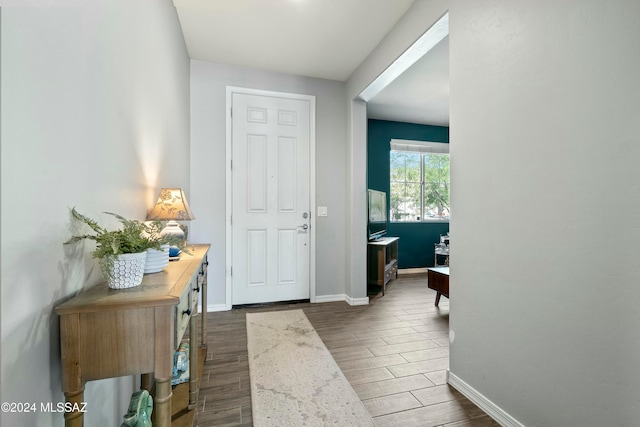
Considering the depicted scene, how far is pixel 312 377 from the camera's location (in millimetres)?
1970

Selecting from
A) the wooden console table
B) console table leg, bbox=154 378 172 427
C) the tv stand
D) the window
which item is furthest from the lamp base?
the window

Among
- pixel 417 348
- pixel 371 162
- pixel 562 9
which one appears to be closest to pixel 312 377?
pixel 417 348

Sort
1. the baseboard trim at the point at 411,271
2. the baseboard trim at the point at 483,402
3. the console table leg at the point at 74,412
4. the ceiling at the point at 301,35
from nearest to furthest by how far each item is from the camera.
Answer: the console table leg at the point at 74,412, the baseboard trim at the point at 483,402, the ceiling at the point at 301,35, the baseboard trim at the point at 411,271

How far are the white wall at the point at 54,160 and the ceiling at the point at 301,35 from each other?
1236 mm

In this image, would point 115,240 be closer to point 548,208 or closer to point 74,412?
point 74,412

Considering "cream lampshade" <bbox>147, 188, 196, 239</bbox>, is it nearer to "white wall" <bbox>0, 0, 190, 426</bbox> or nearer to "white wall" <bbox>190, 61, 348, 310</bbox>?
"white wall" <bbox>0, 0, 190, 426</bbox>

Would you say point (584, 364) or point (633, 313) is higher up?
point (633, 313)

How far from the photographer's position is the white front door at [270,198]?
3424mm

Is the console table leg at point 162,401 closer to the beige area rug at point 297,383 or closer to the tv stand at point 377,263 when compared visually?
the beige area rug at point 297,383

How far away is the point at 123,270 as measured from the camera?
962 millimetres

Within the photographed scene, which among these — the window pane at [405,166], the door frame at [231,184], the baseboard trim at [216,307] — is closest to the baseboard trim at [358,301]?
the door frame at [231,184]

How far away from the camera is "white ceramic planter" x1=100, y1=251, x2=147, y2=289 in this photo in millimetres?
948

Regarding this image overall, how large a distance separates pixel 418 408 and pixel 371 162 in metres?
4.06

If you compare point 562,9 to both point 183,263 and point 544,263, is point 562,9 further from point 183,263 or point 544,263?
point 183,263
